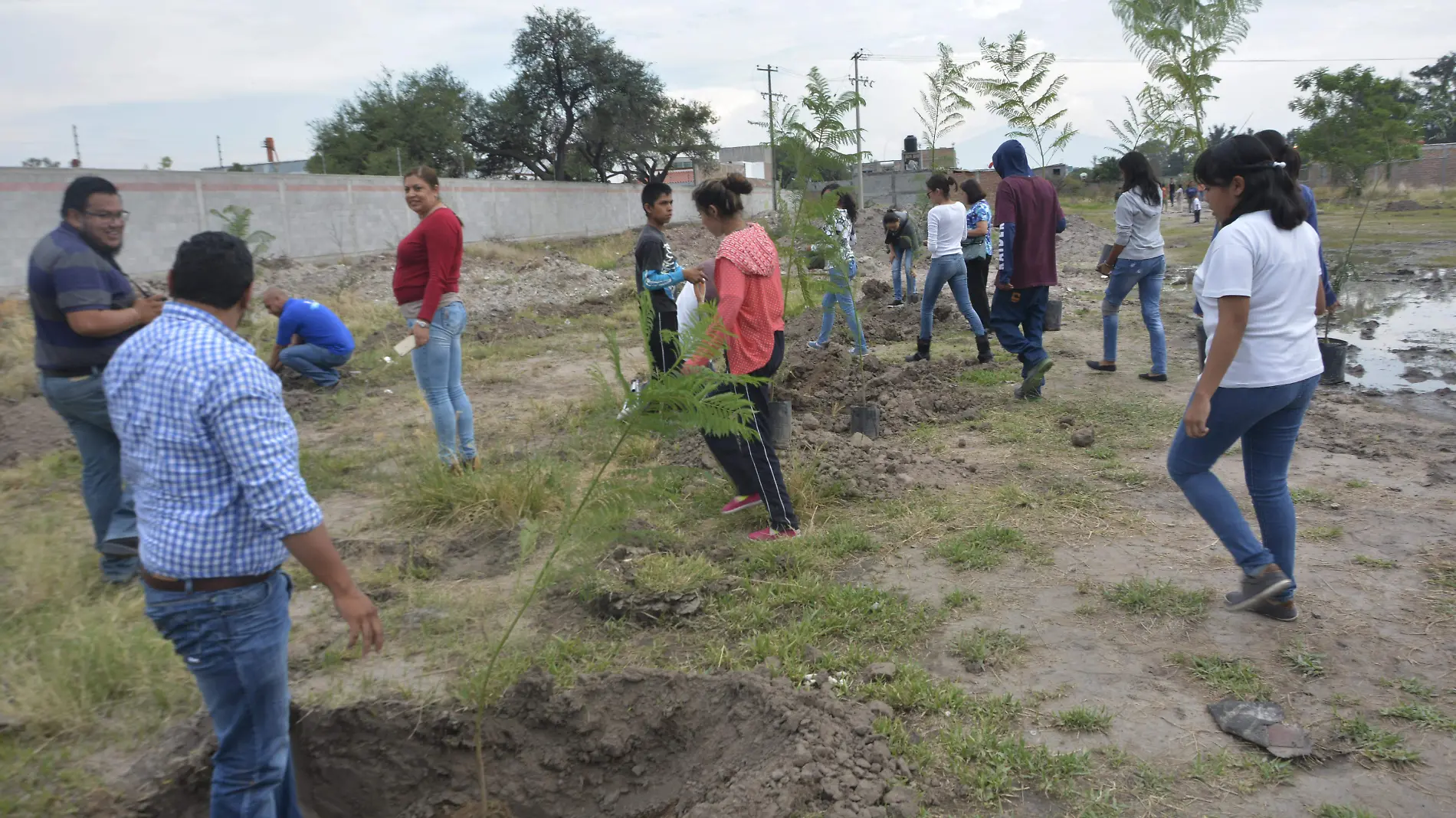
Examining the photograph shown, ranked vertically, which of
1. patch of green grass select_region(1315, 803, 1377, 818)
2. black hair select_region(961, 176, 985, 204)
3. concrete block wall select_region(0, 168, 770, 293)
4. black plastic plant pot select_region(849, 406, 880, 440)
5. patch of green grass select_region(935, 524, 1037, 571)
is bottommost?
patch of green grass select_region(1315, 803, 1377, 818)

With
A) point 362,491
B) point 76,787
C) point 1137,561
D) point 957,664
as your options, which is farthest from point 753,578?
point 362,491

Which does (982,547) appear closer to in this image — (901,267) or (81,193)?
(81,193)

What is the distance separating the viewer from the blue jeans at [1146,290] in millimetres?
7484

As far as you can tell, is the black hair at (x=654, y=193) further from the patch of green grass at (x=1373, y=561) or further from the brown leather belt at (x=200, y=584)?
the patch of green grass at (x=1373, y=561)

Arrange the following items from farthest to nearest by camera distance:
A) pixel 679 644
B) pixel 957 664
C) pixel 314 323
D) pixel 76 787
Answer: pixel 314 323
pixel 679 644
pixel 957 664
pixel 76 787

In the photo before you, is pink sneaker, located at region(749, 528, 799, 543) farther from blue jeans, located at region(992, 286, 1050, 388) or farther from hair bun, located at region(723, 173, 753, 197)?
blue jeans, located at region(992, 286, 1050, 388)

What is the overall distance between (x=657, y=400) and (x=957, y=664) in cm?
163

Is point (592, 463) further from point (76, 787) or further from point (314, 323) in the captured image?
point (314, 323)

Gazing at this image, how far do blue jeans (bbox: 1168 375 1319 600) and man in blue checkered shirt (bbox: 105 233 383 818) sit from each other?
3159 millimetres

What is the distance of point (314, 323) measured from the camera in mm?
8805

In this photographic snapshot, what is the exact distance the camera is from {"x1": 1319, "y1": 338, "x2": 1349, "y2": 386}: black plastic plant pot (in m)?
7.31

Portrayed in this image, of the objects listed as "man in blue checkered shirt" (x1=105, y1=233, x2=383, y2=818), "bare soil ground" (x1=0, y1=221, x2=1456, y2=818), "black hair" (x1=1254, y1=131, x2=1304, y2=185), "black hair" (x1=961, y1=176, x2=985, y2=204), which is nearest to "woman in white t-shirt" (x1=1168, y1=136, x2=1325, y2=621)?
"bare soil ground" (x1=0, y1=221, x2=1456, y2=818)

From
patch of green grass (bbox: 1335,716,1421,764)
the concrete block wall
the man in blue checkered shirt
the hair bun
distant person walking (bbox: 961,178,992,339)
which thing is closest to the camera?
the man in blue checkered shirt

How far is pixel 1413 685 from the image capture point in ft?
10.3
